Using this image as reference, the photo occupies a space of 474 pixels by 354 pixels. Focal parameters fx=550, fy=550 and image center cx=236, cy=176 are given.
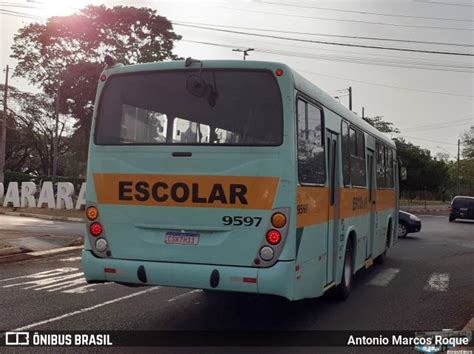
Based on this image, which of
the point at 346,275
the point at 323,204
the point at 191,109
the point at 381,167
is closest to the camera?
the point at 191,109

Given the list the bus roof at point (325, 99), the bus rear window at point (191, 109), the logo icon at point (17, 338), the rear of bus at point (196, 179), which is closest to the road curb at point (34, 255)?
the logo icon at point (17, 338)

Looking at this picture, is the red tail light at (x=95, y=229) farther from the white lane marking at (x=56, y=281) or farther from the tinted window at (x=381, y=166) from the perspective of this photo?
the tinted window at (x=381, y=166)

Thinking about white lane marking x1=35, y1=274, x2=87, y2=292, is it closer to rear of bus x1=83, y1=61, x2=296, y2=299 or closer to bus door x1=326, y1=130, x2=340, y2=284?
rear of bus x1=83, y1=61, x2=296, y2=299

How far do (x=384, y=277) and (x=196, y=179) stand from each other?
6405 mm

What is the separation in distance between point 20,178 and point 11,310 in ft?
158

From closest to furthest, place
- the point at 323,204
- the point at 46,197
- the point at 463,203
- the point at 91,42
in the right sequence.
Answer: the point at 323,204
the point at 46,197
the point at 463,203
the point at 91,42

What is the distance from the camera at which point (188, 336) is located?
6254mm

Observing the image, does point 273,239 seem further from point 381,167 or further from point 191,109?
point 381,167

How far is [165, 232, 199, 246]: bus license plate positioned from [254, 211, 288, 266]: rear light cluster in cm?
75

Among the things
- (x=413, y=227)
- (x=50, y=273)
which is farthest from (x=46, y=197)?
(x=50, y=273)

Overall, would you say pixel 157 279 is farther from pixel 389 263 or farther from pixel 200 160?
pixel 389 263

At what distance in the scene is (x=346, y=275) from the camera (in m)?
8.51

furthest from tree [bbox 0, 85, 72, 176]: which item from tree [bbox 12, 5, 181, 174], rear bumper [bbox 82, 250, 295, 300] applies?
rear bumper [bbox 82, 250, 295, 300]

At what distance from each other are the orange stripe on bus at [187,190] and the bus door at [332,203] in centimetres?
168
